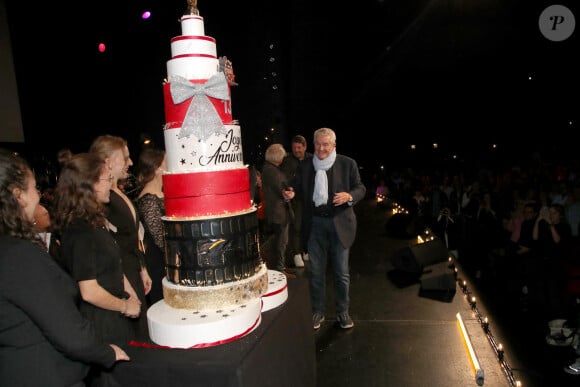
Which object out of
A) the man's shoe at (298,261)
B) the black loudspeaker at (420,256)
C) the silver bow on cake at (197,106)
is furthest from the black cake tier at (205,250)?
the man's shoe at (298,261)

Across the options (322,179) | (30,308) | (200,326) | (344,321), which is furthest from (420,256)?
(30,308)

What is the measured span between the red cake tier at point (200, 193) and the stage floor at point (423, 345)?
5.93ft

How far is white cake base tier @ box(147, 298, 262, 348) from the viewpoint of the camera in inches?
61.2

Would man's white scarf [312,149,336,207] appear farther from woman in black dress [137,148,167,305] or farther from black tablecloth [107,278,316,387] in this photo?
black tablecloth [107,278,316,387]

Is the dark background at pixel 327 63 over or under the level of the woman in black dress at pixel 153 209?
over

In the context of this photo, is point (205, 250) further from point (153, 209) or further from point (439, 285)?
point (439, 285)

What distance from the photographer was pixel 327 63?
464 inches

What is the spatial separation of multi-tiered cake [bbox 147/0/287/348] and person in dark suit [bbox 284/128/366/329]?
166 centimetres

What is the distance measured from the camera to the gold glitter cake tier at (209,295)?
1.70 meters

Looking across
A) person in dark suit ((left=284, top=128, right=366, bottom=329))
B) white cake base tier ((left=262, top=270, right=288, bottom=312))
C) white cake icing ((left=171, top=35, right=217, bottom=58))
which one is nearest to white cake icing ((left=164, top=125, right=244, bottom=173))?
white cake icing ((left=171, top=35, right=217, bottom=58))

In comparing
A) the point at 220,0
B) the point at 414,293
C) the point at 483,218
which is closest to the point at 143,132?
the point at 220,0

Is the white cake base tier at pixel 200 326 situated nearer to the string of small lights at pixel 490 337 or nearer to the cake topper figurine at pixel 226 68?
the cake topper figurine at pixel 226 68

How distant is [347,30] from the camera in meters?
9.49

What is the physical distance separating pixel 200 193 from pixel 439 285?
11.8 ft
